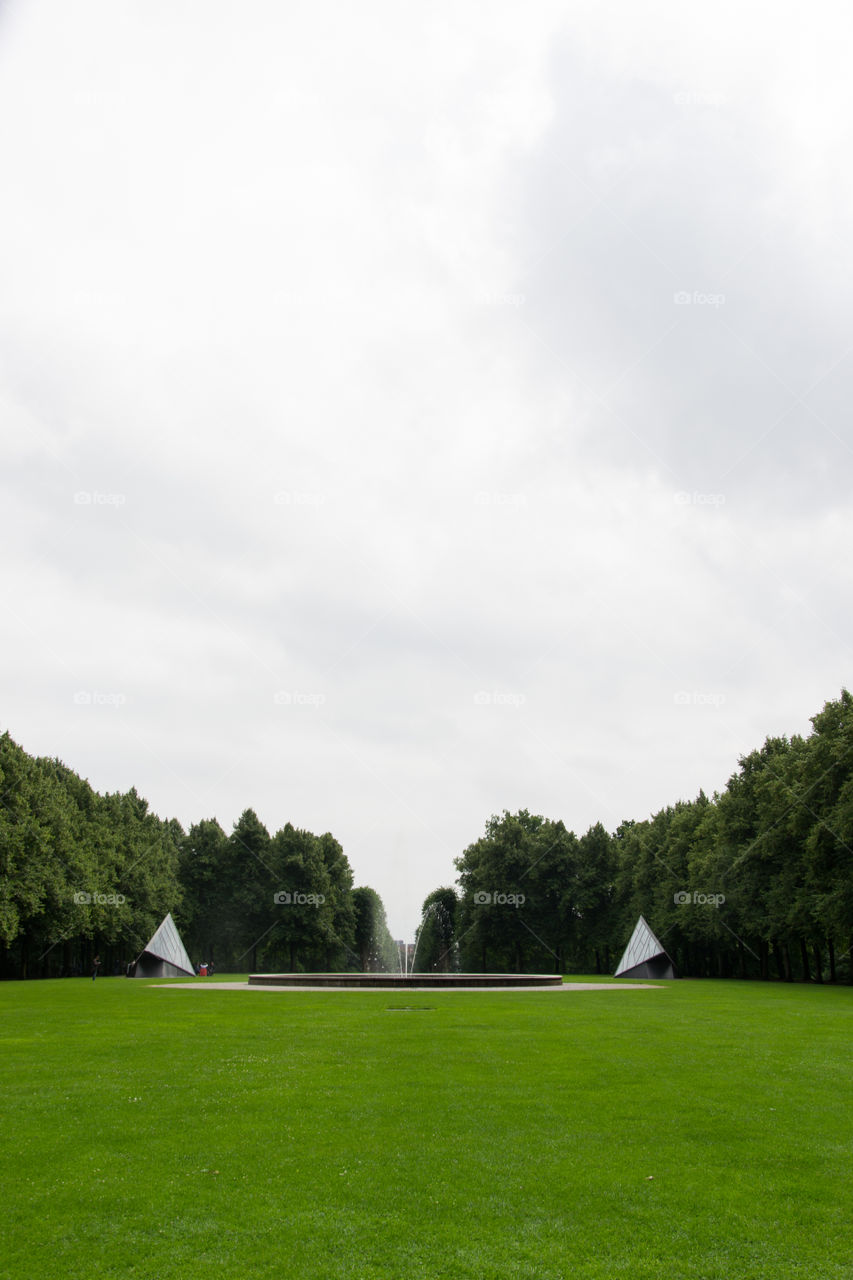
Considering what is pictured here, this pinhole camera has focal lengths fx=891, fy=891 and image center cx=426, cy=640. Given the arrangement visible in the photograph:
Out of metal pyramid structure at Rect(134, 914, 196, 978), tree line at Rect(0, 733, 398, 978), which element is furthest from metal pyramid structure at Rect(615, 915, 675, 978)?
tree line at Rect(0, 733, 398, 978)

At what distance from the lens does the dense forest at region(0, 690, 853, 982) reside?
52.0m

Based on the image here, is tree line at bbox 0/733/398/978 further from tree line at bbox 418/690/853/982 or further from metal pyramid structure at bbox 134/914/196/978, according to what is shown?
tree line at bbox 418/690/853/982

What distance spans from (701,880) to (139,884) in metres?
44.6

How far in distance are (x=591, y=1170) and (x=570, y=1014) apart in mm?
17708

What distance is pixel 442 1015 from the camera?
2648 centimetres

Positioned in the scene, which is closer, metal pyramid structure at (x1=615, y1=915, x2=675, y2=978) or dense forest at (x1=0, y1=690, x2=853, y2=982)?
dense forest at (x1=0, y1=690, x2=853, y2=982)

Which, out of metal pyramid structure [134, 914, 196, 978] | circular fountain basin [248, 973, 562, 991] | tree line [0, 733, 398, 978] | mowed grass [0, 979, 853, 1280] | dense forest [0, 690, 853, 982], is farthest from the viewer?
metal pyramid structure [134, 914, 196, 978]

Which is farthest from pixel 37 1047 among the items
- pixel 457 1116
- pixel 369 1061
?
pixel 457 1116

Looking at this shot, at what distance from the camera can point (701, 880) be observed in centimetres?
6519

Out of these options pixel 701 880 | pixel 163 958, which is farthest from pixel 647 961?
pixel 163 958

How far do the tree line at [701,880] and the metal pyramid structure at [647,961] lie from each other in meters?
5.05

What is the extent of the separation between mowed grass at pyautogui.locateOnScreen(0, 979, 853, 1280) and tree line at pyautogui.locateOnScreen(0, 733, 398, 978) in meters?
38.4

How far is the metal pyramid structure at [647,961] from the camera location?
196 ft

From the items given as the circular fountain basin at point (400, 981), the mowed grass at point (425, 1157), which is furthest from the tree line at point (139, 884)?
the mowed grass at point (425, 1157)
